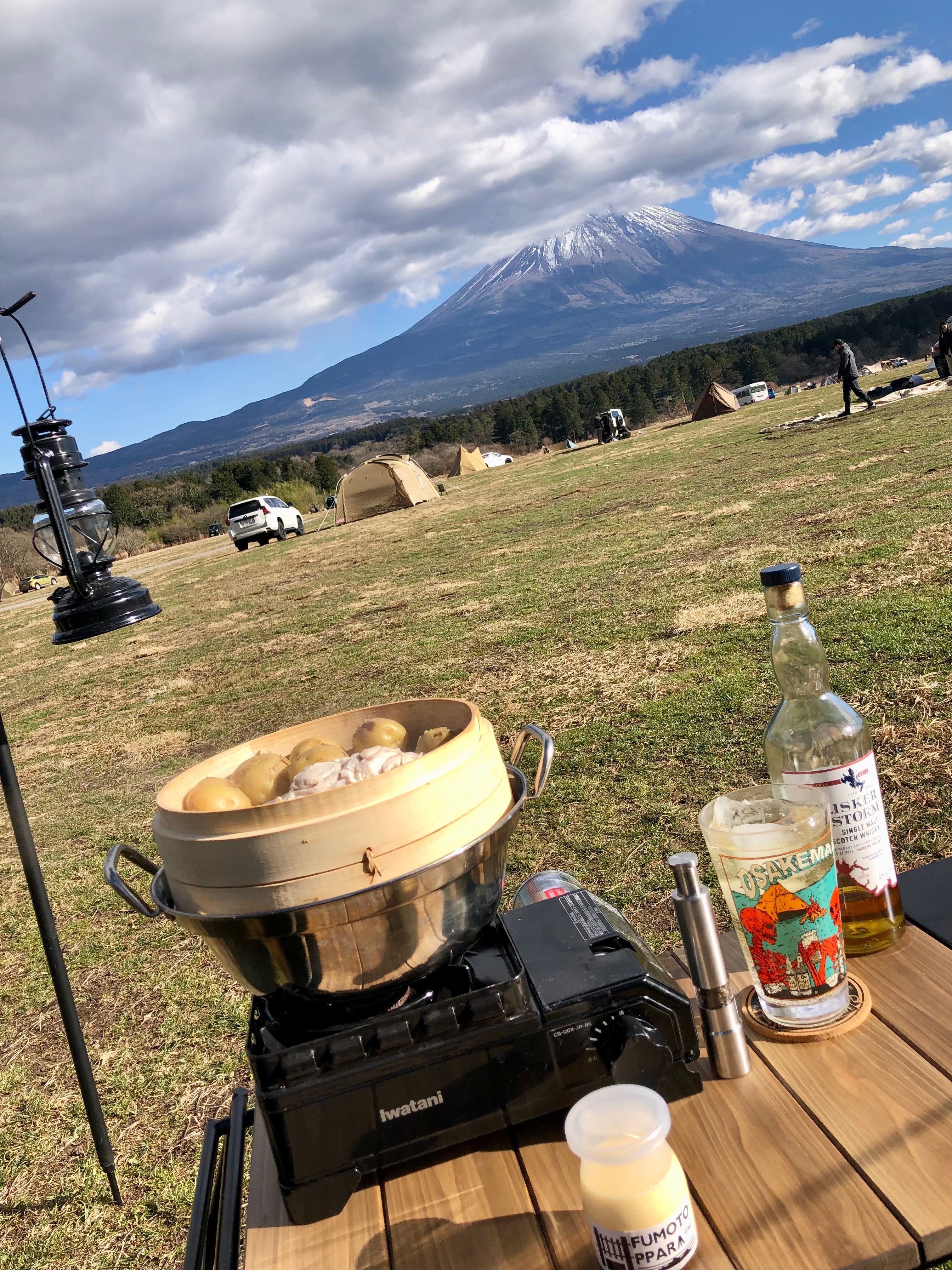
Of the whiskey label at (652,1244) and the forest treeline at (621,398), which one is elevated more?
the forest treeline at (621,398)

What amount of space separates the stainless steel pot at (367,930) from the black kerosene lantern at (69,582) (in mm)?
1078

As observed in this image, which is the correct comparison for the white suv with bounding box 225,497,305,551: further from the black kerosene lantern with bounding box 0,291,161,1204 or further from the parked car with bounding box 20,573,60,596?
the black kerosene lantern with bounding box 0,291,161,1204

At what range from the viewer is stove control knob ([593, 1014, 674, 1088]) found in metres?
1.10

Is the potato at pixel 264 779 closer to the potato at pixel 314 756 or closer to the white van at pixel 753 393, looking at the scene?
the potato at pixel 314 756

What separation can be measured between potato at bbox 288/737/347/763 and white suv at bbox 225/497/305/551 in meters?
20.8

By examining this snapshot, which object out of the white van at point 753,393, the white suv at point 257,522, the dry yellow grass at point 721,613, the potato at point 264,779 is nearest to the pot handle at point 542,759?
the potato at point 264,779

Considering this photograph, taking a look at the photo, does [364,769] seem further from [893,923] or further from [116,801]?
[116,801]

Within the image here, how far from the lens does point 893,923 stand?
4.36ft

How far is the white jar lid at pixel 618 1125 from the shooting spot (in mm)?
880

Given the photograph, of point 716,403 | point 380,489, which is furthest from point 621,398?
point 380,489

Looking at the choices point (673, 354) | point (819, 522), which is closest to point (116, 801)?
point (819, 522)

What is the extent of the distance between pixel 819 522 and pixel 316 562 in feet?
31.2

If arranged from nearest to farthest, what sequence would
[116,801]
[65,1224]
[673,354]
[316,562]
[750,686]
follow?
[65,1224] → [750,686] → [116,801] → [316,562] → [673,354]

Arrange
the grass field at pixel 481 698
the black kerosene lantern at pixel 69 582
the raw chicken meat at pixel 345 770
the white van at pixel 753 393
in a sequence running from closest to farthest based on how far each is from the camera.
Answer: the raw chicken meat at pixel 345 770
the black kerosene lantern at pixel 69 582
the grass field at pixel 481 698
the white van at pixel 753 393
